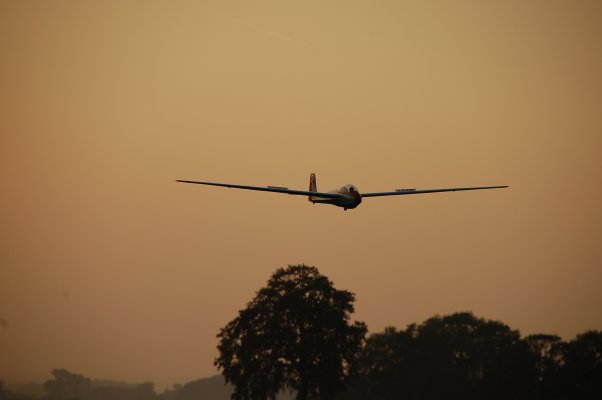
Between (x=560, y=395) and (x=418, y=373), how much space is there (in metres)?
25.8

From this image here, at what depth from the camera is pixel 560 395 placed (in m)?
130

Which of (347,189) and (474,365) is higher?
(347,189)

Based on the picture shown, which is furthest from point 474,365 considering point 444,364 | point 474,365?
point 444,364

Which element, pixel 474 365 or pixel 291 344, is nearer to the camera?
pixel 291 344

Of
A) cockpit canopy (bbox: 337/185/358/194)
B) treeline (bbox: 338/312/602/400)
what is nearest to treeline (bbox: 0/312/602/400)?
treeline (bbox: 338/312/602/400)

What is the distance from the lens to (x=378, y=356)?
148750 mm

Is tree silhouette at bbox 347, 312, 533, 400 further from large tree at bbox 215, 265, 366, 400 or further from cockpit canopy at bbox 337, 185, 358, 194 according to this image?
cockpit canopy at bbox 337, 185, 358, 194

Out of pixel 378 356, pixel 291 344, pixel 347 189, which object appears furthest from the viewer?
pixel 378 356

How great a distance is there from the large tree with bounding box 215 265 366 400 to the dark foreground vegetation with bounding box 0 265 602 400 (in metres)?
0.14

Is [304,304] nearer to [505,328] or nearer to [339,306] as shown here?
[339,306]

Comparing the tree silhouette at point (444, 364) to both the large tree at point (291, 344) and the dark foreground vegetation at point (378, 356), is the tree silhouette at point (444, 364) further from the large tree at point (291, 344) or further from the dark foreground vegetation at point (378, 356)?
the large tree at point (291, 344)

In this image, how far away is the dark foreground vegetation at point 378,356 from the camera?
383 ft

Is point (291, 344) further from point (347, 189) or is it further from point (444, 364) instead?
point (347, 189)

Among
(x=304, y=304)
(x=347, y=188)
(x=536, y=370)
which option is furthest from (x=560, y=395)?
(x=347, y=188)
